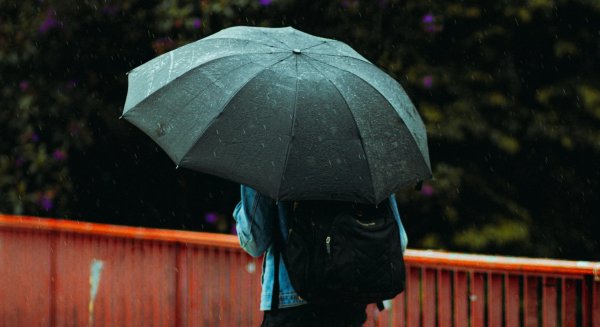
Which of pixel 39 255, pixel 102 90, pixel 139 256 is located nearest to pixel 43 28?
pixel 102 90

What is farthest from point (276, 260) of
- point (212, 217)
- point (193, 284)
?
point (212, 217)

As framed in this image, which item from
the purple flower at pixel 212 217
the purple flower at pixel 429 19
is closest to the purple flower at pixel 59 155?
the purple flower at pixel 212 217

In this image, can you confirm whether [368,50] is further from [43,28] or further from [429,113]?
[43,28]

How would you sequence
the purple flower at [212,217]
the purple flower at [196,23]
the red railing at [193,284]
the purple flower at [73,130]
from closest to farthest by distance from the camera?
the red railing at [193,284]
the purple flower at [196,23]
the purple flower at [212,217]
the purple flower at [73,130]

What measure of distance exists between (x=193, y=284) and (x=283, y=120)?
2.74 metres

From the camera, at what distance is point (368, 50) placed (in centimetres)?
713

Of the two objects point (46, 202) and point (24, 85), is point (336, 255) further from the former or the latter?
point (24, 85)

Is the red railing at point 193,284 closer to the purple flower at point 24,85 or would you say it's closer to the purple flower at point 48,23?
the purple flower at point 24,85

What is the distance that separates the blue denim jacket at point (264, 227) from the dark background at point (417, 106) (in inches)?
142

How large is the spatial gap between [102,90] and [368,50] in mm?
2672

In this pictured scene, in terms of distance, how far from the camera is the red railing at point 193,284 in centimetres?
461

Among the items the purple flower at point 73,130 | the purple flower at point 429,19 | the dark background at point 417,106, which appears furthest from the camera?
the purple flower at point 73,130

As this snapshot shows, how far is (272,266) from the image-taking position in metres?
3.35

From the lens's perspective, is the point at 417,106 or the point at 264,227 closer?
the point at 264,227
